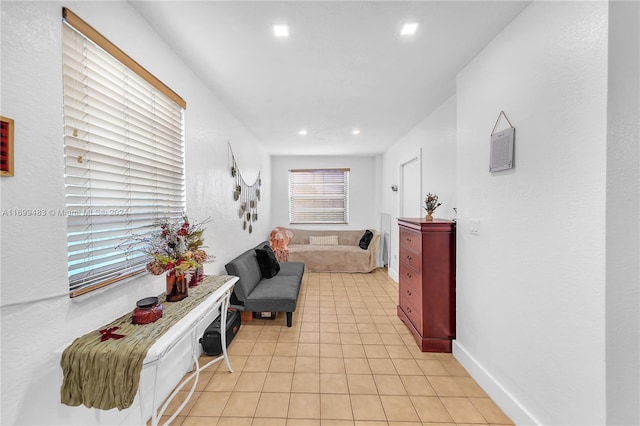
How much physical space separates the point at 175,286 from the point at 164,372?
0.68 meters

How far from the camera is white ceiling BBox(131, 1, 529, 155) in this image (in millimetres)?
1464

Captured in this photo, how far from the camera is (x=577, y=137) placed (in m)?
1.19

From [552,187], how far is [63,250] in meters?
A: 2.41

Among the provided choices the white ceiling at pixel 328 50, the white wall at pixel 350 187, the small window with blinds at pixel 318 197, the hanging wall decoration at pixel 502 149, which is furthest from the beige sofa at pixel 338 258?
the hanging wall decoration at pixel 502 149

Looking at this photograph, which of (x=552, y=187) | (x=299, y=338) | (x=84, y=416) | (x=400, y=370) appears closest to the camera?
(x=84, y=416)

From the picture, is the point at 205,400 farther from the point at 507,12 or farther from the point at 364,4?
the point at 507,12

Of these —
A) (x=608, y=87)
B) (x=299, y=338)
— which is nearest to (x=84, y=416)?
(x=299, y=338)

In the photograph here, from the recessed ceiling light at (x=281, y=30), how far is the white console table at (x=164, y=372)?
1.87 meters

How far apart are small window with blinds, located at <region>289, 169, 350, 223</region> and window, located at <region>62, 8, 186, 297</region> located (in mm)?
4398

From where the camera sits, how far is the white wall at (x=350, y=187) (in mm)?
6043

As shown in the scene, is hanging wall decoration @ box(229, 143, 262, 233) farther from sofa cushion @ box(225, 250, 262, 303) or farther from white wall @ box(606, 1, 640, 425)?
white wall @ box(606, 1, 640, 425)

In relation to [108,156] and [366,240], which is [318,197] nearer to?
[366,240]

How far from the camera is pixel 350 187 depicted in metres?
6.07

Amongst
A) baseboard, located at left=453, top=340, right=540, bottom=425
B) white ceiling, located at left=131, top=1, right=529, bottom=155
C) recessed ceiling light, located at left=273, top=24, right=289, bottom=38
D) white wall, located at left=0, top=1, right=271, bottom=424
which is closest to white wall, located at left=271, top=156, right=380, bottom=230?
white ceiling, located at left=131, top=1, right=529, bottom=155
